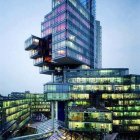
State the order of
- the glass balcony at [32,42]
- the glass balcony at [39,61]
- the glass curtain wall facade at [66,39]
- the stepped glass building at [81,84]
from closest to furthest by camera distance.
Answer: the stepped glass building at [81,84], the glass curtain wall facade at [66,39], the glass balcony at [32,42], the glass balcony at [39,61]

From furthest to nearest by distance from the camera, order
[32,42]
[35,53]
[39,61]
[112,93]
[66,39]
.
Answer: [39,61]
[35,53]
[32,42]
[112,93]
[66,39]

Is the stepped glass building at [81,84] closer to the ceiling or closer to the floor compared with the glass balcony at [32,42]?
closer to the floor

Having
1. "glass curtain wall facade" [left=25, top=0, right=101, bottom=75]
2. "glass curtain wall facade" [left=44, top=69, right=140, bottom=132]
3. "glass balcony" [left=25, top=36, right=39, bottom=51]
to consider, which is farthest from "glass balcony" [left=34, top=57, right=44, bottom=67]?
"glass curtain wall facade" [left=44, top=69, right=140, bottom=132]

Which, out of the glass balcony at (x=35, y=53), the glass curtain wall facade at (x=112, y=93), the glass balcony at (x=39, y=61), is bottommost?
the glass curtain wall facade at (x=112, y=93)

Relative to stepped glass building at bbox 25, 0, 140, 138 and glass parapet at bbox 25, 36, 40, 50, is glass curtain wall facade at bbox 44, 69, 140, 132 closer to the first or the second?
stepped glass building at bbox 25, 0, 140, 138

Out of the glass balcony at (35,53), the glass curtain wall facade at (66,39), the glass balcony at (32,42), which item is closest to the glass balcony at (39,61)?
the glass curtain wall facade at (66,39)

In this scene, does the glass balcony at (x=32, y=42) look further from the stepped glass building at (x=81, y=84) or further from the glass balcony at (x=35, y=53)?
the stepped glass building at (x=81, y=84)

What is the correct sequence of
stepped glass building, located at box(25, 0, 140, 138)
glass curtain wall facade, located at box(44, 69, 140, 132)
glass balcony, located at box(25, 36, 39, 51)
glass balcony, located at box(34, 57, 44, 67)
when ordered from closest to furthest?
stepped glass building, located at box(25, 0, 140, 138)
glass curtain wall facade, located at box(44, 69, 140, 132)
glass balcony, located at box(25, 36, 39, 51)
glass balcony, located at box(34, 57, 44, 67)

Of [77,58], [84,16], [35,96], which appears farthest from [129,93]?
[35,96]

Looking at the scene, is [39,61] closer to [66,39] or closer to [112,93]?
[66,39]

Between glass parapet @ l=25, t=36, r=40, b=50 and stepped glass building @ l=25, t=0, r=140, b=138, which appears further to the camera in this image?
glass parapet @ l=25, t=36, r=40, b=50

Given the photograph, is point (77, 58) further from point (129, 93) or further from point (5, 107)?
point (5, 107)

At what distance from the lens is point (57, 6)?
13225cm

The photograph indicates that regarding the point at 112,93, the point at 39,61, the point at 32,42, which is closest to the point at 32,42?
the point at 32,42
